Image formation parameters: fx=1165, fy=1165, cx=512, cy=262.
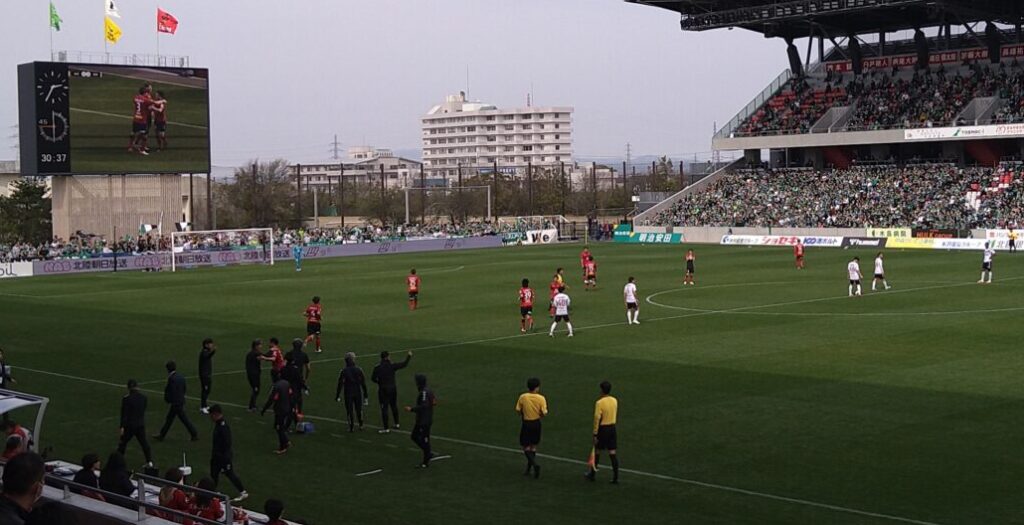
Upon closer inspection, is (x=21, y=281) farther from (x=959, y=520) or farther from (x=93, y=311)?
(x=959, y=520)

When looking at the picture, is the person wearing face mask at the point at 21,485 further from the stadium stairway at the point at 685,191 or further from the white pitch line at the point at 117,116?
the stadium stairway at the point at 685,191

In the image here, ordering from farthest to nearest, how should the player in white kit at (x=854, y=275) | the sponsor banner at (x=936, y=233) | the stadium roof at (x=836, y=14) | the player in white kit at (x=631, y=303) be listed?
the stadium roof at (x=836, y=14) < the sponsor banner at (x=936, y=233) < the player in white kit at (x=854, y=275) < the player in white kit at (x=631, y=303)

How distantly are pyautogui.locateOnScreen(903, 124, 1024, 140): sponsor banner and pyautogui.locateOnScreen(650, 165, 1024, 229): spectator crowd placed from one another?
8.75 feet

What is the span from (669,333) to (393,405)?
14493 millimetres

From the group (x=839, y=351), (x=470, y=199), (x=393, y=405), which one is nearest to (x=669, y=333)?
(x=839, y=351)

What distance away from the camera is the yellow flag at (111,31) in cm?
7662

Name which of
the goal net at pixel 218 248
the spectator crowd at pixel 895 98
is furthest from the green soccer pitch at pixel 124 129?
the spectator crowd at pixel 895 98

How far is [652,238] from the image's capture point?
300ft

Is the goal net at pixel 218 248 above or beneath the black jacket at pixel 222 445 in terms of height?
above

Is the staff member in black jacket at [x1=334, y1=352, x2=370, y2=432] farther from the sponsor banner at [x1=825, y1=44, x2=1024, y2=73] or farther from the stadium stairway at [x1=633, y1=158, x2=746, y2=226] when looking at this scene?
the sponsor banner at [x1=825, y1=44, x2=1024, y2=73]

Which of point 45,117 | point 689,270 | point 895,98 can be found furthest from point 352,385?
point 895,98

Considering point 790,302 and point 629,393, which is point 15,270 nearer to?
point 790,302

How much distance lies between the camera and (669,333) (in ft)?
112

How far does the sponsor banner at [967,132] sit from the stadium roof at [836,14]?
8.24 meters
